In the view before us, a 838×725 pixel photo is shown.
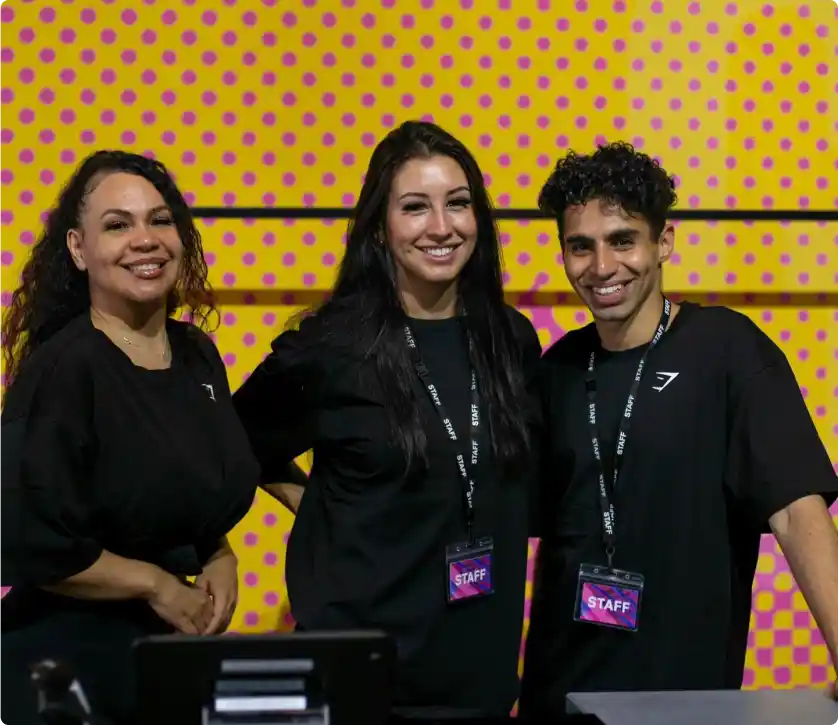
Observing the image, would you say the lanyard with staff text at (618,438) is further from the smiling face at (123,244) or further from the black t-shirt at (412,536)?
the smiling face at (123,244)

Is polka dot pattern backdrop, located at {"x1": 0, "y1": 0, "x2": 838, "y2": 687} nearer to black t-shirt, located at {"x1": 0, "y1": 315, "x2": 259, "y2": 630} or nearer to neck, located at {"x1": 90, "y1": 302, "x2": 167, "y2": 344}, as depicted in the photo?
neck, located at {"x1": 90, "y1": 302, "x2": 167, "y2": 344}

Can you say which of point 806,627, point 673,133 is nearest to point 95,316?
point 673,133

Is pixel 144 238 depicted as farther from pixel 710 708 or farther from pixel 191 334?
pixel 710 708

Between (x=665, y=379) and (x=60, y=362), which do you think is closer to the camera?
(x=60, y=362)

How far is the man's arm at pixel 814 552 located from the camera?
136 centimetres

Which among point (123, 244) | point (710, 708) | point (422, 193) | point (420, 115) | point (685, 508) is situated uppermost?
point (420, 115)

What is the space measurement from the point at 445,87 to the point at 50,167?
1.05 metres

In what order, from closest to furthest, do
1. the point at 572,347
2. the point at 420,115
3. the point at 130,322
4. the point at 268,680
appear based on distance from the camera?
the point at 268,680 < the point at 130,322 < the point at 572,347 < the point at 420,115

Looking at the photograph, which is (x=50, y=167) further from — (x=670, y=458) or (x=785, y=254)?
(x=785, y=254)

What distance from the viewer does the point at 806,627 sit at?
256 centimetres

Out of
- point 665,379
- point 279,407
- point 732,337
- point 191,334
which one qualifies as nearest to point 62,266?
→ point 191,334

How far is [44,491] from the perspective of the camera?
129 centimetres

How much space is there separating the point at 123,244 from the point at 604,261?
32.3 inches

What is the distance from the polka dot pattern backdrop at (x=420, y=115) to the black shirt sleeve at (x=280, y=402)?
23.1 inches
